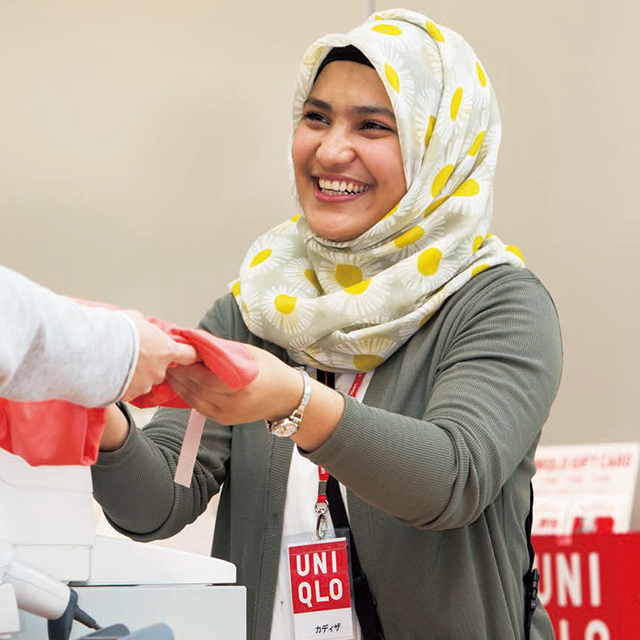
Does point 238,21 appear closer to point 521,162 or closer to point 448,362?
point 521,162

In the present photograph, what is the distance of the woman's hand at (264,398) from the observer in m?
1.12

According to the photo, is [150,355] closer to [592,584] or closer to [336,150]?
[336,150]

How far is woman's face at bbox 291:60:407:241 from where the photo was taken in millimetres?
1603

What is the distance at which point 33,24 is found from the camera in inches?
110

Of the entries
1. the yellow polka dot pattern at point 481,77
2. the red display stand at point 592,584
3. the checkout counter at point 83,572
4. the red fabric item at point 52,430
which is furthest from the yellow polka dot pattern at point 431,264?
the red display stand at point 592,584

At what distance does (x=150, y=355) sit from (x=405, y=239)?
0.74 m

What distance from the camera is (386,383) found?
155 centimetres

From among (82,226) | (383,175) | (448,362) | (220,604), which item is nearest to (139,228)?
(82,226)

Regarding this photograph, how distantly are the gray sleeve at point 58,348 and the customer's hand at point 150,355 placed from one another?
63 mm

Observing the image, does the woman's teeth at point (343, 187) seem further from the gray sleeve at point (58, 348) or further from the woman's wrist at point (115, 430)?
the gray sleeve at point (58, 348)

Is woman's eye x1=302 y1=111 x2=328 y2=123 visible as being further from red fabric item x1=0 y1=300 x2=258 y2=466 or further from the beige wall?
the beige wall

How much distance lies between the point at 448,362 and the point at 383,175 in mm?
333

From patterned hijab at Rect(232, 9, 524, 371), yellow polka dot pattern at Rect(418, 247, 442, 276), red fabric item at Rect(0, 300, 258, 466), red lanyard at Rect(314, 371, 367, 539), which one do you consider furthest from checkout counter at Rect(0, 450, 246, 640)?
yellow polka dot pattern at Rect(418, 247, 442, 276)

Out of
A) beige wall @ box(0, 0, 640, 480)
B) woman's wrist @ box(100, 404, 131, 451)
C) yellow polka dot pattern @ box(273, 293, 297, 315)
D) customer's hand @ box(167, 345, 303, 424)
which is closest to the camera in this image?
customer's hand @ box(167, 345, 303, 424)
